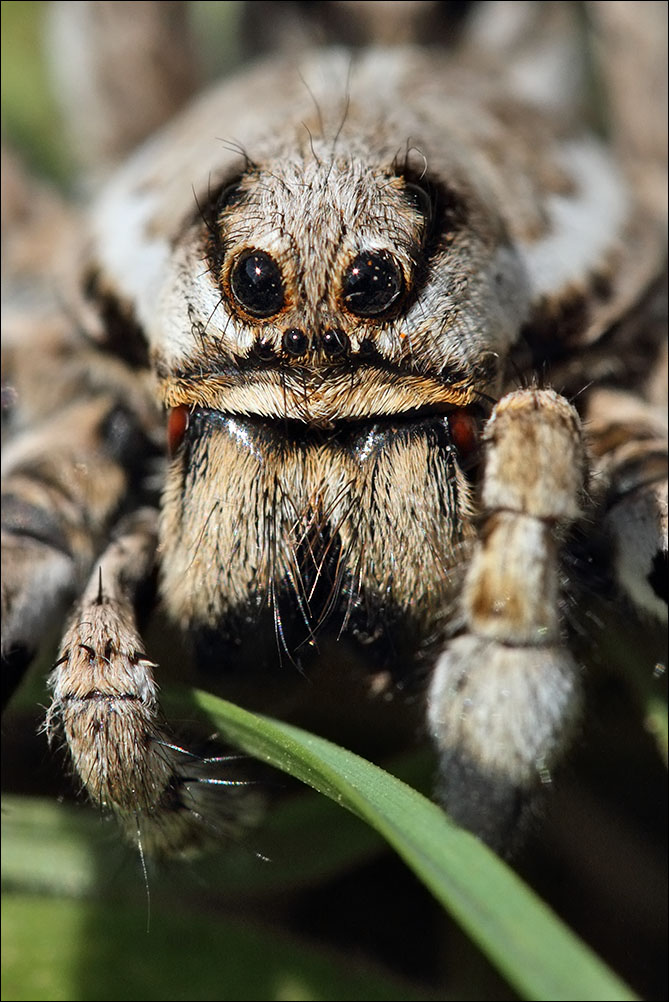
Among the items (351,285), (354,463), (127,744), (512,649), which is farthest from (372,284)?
(127,744)

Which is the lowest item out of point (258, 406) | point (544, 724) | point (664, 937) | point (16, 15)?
point (664, 937)

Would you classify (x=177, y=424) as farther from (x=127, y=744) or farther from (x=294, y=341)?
(x=127, y=744)

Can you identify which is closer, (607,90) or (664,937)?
(664,937)

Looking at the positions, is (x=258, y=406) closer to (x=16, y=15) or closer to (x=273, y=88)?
(x=273, y=88)

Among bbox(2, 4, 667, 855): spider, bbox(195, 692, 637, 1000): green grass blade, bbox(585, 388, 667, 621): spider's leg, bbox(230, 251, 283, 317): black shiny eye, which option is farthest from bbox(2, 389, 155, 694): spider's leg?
bbox(585, 388, 667, 621): spider's leg

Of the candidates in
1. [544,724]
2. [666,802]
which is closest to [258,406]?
[544,724]

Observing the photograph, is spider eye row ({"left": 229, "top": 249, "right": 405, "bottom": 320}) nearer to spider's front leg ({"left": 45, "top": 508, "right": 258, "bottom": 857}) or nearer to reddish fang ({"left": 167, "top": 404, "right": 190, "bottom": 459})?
reddish fang ({"left": 167, "top": 404, "right": 190, "bottom": 459})
